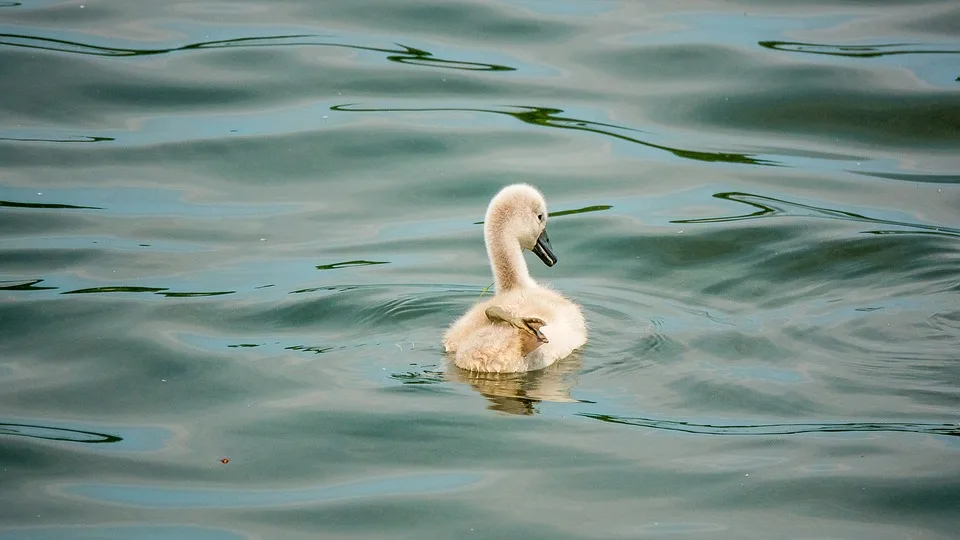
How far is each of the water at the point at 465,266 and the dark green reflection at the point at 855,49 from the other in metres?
0.03

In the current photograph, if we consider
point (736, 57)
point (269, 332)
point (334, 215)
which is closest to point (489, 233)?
point (269, 332)

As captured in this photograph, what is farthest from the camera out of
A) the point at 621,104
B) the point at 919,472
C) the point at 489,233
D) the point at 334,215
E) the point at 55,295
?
the point at 621,104

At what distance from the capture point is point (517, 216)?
7.67 meters

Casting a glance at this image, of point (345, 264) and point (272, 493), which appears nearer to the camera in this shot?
point (272, 493)

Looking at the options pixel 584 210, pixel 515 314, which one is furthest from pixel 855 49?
pixel 515 314

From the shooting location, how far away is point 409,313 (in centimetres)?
805

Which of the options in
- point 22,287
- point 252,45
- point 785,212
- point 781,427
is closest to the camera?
point 781,427

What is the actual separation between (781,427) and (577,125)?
5230 mm

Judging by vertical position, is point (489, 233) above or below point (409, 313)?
above

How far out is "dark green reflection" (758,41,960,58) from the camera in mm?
12281

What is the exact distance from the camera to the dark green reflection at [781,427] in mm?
6355

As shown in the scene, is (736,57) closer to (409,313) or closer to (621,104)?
(621,104)

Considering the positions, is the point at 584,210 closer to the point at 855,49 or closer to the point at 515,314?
the point at 515,314

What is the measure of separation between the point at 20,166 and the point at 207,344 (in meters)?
3.63
